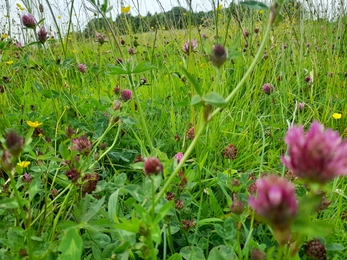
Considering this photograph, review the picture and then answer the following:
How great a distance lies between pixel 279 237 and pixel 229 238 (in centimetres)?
47

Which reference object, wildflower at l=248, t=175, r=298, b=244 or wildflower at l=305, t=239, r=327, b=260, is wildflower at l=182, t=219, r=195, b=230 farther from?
wildflower at l=248, t=175, r=298, b=244

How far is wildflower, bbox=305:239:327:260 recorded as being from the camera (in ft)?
2.43

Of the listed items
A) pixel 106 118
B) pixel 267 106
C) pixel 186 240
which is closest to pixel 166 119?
pixel 106 118

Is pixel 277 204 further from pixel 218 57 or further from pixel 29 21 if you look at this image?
pixel 29 21

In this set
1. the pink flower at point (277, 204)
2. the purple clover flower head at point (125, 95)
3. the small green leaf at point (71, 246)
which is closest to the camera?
the pink flower at point (277, 204)

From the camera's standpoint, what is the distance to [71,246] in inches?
25.2

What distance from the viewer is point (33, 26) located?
4.14ft

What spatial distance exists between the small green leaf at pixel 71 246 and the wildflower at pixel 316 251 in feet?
1.59

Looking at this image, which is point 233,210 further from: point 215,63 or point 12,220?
point 12,220

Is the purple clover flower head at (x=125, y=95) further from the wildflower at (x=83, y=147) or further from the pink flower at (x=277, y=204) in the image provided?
the pink flower at (x=277, y=204)

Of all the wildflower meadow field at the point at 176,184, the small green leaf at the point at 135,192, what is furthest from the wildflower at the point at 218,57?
the small green leaf at the point at 135,192

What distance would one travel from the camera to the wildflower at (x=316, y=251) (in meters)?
0.74

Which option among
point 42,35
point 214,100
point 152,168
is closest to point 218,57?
point 214,100

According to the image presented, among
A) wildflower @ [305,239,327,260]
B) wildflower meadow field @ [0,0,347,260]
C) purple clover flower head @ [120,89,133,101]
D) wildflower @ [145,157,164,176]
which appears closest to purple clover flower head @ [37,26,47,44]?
wildflower meadow field @ [0,0,347,260]
